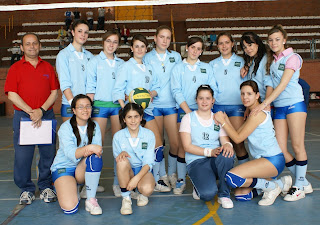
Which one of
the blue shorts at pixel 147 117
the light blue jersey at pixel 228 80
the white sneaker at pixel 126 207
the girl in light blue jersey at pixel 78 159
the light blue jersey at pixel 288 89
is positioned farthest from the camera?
the light blue jersey at pixel 228 80

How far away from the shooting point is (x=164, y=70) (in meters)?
4.71

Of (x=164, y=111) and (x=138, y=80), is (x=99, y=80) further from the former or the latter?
(x=164, y=111)

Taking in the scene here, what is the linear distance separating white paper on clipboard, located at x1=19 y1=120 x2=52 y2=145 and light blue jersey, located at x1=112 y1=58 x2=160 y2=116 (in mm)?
844

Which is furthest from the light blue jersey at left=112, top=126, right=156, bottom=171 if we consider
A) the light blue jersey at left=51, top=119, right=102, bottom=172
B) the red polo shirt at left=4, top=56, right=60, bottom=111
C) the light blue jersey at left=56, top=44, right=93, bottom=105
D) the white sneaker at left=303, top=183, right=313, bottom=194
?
the white sneaker at left=303, top=183, right=313, bottom=194

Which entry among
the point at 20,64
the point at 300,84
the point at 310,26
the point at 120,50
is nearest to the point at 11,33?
the point at 120,50

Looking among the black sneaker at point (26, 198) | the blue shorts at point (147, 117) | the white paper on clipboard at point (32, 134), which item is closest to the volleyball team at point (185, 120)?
the blue shorts at point (147, 117)

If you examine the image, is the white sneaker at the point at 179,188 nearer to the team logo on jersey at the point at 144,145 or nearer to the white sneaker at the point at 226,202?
the white sneaker at the point at 226,202

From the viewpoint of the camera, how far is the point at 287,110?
417 cm

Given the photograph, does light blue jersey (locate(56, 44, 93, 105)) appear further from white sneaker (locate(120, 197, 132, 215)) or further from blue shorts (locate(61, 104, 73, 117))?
white sneaker (locate(120, 197, 132, 215))

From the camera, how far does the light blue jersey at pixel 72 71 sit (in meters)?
4.41

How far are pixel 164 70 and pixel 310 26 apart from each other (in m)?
16.2

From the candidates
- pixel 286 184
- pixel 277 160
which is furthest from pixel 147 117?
pixel 286 184

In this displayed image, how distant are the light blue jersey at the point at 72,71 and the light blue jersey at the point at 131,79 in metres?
0.41

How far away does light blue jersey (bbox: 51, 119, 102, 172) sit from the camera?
395 centimetres
